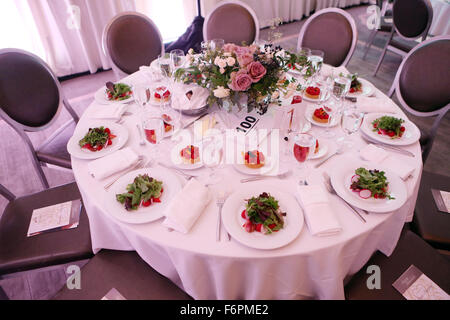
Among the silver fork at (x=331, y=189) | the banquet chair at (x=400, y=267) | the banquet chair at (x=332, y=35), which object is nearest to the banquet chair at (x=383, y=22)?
the banquet chair at (x=332, y=35)

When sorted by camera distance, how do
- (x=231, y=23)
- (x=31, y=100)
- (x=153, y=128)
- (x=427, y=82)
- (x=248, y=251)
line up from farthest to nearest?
(x=231, y=23) → (x=427, y=82) → (x=31, y=100) → (x=153, y=128) → (x=248, y=251)

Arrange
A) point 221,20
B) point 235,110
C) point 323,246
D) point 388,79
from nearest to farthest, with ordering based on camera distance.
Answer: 1. point 323,246
2. point 235,110
3. point 221,20
4. point 388,79

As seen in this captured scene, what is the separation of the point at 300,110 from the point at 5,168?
292 cm

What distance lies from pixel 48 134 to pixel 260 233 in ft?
10.2

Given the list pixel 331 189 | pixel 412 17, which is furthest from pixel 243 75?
pixel 412 17

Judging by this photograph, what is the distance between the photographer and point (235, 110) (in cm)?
180

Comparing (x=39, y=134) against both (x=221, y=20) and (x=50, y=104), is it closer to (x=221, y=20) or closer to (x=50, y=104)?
(x=50, y=104)

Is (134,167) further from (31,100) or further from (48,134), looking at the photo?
(48,134)

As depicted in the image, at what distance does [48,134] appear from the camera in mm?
3322

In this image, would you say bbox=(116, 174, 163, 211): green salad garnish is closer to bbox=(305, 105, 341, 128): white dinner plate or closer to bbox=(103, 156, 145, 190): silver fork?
bbox=(103, 156, 145, 190): silver fork

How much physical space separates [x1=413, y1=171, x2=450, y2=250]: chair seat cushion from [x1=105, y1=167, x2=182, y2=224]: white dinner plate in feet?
4.34

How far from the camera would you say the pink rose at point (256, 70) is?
145cm

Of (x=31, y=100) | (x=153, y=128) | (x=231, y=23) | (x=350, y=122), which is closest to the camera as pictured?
(x=153, y=128)
